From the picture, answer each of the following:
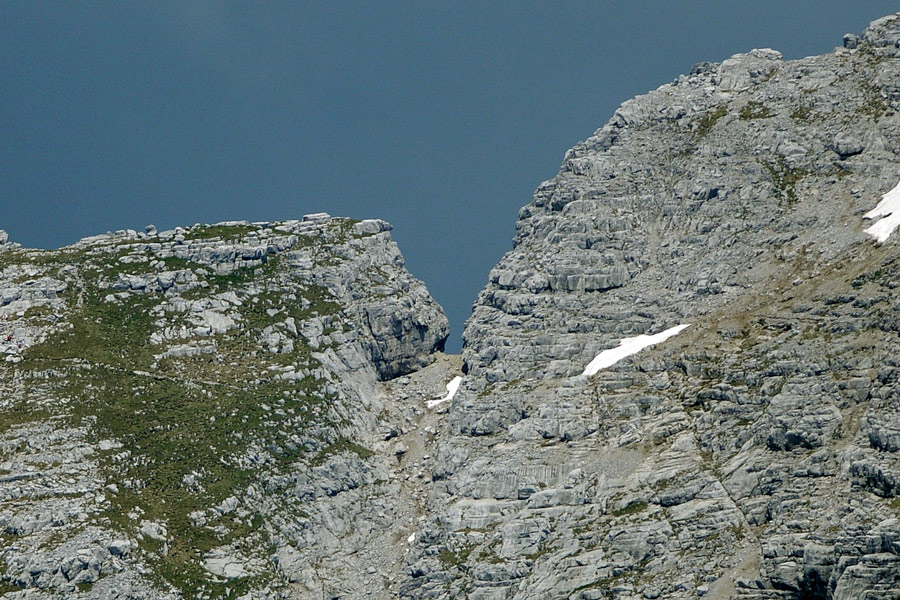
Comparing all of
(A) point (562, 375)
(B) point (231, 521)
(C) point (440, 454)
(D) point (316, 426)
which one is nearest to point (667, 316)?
(A) point (562, 375)

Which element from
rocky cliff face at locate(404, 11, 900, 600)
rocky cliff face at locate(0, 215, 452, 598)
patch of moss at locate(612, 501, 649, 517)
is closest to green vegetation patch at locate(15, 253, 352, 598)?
rocky cliff face at locate(0, 215, 452, 598)

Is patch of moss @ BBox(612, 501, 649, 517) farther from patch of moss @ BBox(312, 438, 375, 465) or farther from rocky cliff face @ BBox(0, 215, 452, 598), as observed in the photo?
patch of moss @ BBox(312, 438, 375, 465)

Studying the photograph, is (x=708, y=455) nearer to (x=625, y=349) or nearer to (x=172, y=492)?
(x=625, y=349)

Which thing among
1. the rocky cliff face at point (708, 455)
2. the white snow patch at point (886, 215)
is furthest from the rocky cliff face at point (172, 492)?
the white snow patch at point (886, 215)

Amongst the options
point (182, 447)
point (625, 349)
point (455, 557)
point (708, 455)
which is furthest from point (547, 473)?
point (182, 447)

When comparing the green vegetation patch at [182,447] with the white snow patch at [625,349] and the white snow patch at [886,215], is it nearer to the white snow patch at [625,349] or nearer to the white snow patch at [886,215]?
the white snow patch at [625,349]
